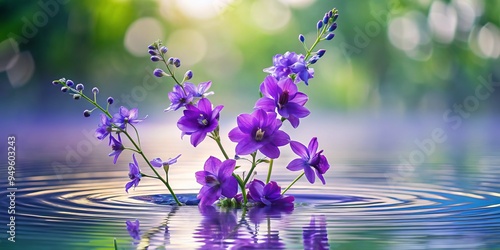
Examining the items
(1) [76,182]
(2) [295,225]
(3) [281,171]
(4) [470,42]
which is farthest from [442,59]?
(2) [295,225]

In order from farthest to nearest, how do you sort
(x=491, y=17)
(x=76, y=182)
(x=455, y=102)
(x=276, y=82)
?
(x=455, y=102) < (x=491, y=17) < (x=76, y=182) < (x=276, y=82)

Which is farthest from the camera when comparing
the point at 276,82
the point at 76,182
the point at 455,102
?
the point at 455,102

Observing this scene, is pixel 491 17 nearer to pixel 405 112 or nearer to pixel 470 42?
pixel 470 42

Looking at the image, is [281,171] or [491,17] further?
[491,17]

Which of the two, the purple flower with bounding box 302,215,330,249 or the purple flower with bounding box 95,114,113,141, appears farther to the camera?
the purple flower with bounding box 95,114,113,141

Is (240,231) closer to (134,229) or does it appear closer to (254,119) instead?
(134,229)

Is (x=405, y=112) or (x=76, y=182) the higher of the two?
(x=405, y=112)

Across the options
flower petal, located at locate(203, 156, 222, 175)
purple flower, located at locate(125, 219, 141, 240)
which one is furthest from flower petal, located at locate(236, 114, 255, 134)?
purple flower, located at locate(125, 219, 141, 240)
